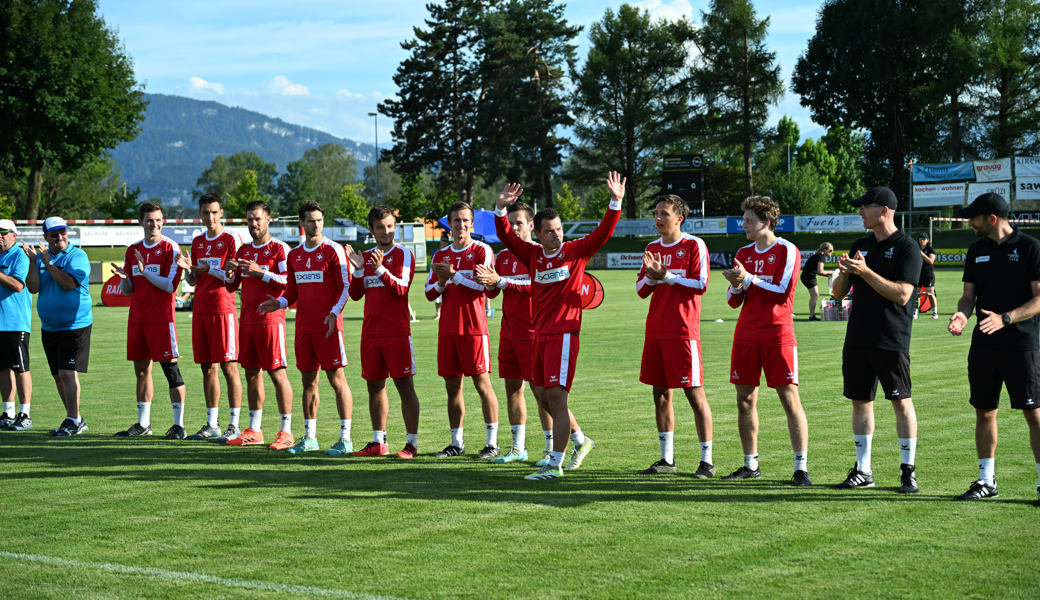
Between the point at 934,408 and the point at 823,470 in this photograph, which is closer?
the point at 823,470

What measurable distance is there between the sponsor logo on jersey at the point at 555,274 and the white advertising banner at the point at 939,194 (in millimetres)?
54893

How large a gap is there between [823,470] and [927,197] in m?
54.6

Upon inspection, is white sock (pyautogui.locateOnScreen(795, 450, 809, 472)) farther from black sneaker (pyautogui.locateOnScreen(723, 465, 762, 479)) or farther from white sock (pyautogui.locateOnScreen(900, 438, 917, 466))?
white sock (pyautogui.locateOnScreen(900, 438, 917, 466))

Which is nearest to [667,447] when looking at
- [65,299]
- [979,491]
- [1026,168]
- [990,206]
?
[979,491]

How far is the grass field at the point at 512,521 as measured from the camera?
5.46m

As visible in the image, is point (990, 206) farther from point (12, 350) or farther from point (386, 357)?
point (12, 350)

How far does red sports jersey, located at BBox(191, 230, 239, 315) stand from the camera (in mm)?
10594

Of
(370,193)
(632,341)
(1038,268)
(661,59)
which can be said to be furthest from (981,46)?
(370,193)

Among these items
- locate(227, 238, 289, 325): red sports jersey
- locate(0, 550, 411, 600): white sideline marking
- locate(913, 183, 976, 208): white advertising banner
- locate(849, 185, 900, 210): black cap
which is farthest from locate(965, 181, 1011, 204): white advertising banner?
locate(0, 550, 411, 600): white sideline marking

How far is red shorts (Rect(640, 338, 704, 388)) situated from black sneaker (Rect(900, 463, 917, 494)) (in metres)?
1.68

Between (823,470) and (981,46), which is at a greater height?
(981,46)

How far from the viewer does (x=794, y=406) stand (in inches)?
316

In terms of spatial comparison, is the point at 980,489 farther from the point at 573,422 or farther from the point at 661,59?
the point at 661,59

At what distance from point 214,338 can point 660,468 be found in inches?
194
